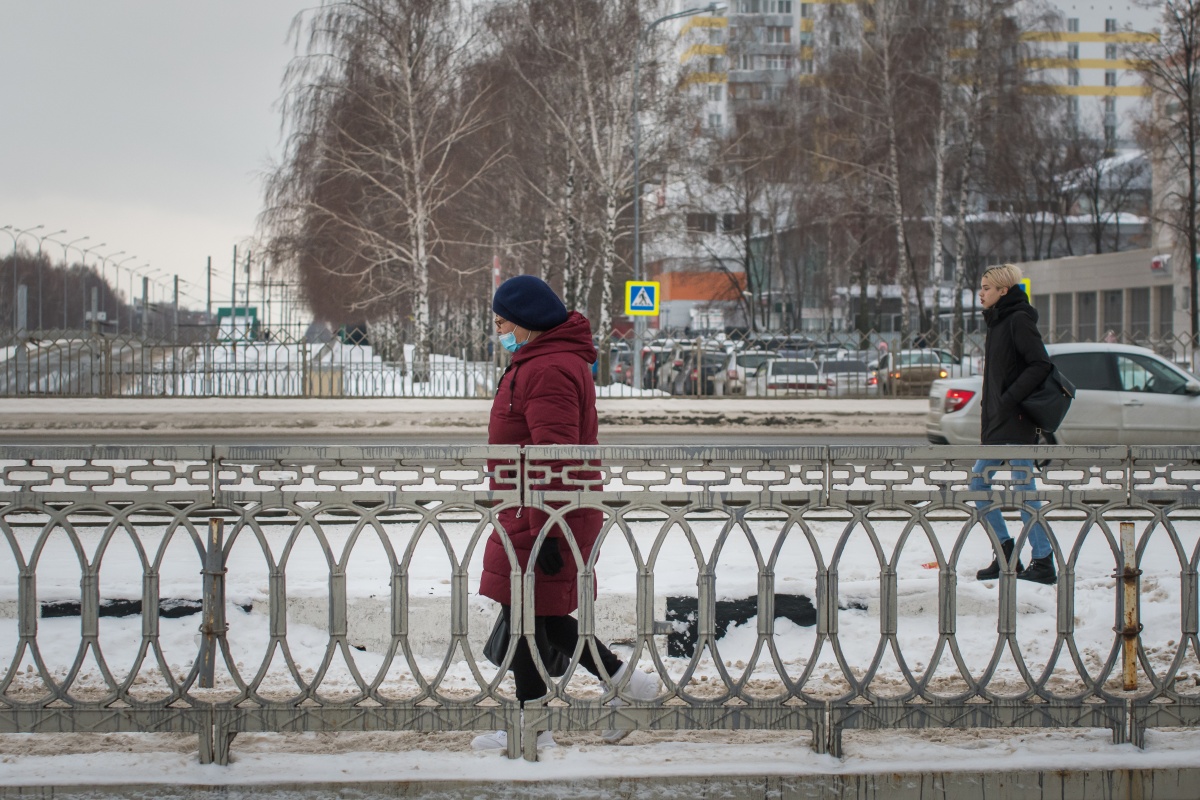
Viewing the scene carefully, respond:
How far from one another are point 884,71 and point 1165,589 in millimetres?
32649

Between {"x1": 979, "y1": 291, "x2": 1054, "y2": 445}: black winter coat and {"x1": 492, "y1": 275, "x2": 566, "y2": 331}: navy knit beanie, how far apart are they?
3.57m

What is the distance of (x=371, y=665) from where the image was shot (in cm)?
623

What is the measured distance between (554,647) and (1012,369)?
393 cm

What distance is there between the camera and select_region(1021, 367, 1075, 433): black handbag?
722 cm

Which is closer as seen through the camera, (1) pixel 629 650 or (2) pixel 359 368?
(1) pixel 629 650

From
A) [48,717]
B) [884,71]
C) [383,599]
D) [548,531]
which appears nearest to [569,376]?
[548,531]

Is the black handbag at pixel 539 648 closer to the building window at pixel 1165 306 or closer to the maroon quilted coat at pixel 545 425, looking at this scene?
the maroon quilted coat at pixel 545 425

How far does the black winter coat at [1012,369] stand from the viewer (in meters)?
7.20

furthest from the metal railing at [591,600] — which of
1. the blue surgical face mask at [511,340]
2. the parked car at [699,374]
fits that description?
the parked car at [699,374]

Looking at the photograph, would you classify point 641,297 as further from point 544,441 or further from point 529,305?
point 544,441

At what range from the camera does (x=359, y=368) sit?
25203mm

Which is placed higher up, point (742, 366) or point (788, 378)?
point (742, 366)

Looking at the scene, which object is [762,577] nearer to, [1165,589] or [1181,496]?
[1181,496]

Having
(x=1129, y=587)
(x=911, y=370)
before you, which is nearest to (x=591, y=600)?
(x=1129, y=587)
